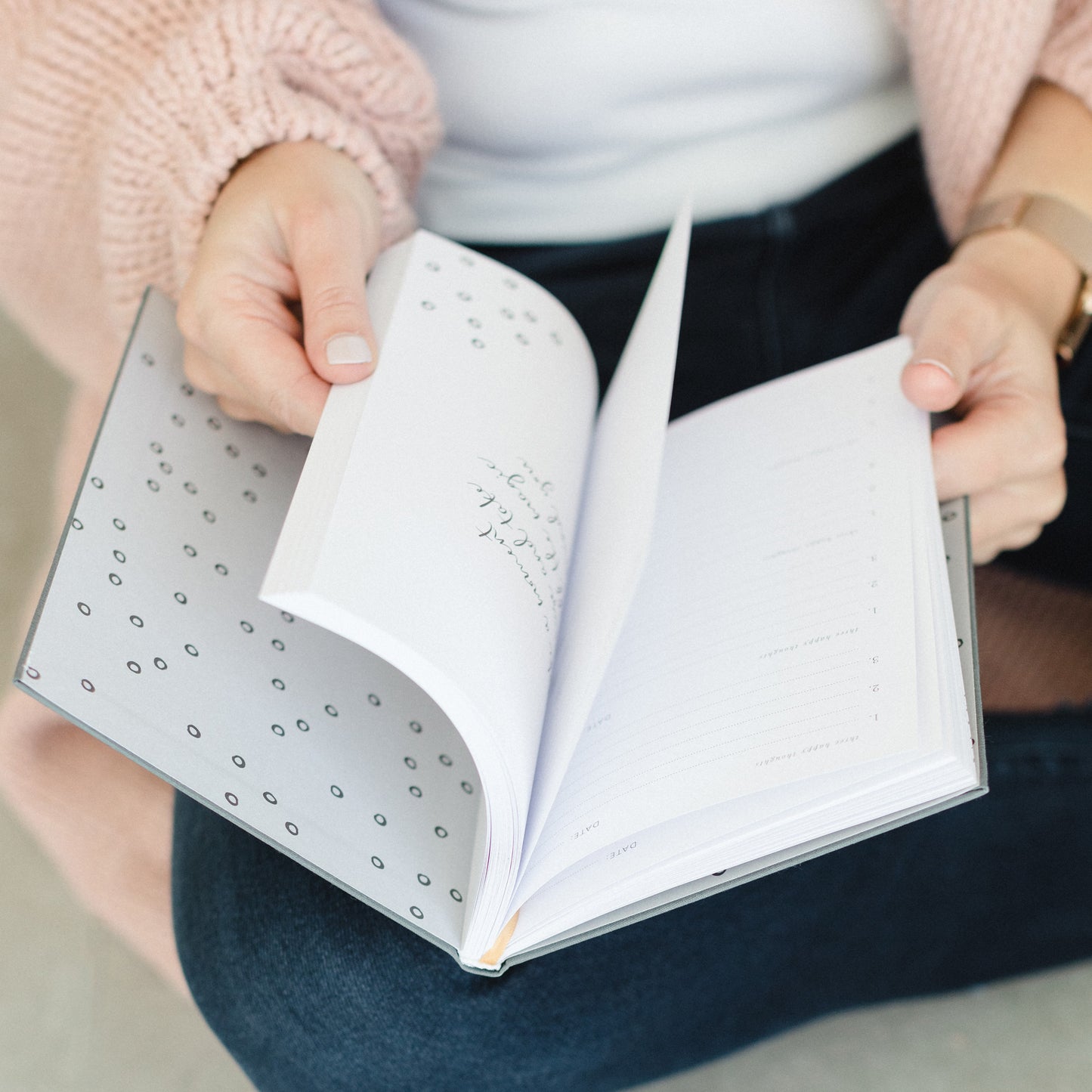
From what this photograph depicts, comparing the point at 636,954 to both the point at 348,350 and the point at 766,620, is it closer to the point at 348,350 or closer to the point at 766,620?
the point at 766,620

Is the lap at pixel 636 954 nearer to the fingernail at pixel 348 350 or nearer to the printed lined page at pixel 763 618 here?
the printed lined page at pixel 763 618

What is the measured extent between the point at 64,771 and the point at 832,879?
0.45 metres

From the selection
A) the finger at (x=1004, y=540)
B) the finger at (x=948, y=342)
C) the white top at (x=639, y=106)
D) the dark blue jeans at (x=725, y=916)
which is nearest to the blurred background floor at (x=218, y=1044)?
the dark blue jeans at (x=725, y=916)

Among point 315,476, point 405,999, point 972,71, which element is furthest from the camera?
point 972,71

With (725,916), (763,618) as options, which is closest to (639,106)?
(763,618)

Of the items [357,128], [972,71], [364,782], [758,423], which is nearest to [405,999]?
[364,782]

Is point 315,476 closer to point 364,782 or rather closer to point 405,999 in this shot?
point 364,782

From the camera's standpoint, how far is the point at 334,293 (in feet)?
1.35

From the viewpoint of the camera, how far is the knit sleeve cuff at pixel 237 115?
49 cm

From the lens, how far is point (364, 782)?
410 millimetres

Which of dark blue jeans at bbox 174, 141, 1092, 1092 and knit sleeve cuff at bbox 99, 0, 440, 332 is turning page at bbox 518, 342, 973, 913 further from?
knit sleeve cuff at bbox 99, 0, 440, 332

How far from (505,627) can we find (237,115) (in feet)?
0.99

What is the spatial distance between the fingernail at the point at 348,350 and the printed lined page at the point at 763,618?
17 cm

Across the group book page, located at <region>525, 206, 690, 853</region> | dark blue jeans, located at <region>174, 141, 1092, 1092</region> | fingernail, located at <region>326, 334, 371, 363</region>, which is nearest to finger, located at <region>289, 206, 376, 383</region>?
fingernail, located at <region>326, 334, 371, 363</region>
